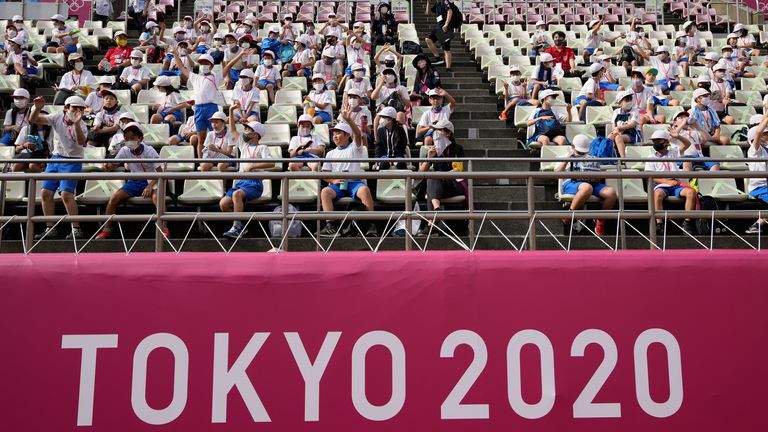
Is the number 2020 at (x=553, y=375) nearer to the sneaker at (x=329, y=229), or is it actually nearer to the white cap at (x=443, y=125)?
the sneaker at (x=329, y=229)

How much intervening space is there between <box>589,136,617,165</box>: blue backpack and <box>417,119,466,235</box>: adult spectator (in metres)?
1.47

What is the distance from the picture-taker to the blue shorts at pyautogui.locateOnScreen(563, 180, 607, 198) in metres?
8.51

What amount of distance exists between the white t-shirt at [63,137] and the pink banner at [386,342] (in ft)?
11.4

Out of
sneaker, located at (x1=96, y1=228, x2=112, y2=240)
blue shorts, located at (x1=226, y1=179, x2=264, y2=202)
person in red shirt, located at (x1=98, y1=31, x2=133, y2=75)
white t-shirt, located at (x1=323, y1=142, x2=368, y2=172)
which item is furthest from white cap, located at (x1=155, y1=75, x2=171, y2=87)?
sneaker, located at (x1=96, y1=228, x2=112, y2=240)

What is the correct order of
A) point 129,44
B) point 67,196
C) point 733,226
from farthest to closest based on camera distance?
point 129,44
point 733,226
point 67,196

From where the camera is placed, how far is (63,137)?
8.95 metres

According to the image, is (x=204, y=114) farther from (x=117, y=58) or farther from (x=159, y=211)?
(x=159, y=211)

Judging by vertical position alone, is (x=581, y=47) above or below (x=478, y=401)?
above

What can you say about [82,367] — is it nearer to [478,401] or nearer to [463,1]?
[478,401]

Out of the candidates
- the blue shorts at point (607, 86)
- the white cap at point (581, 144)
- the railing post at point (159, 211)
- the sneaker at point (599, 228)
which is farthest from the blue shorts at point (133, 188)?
the blue shorts at point (607, 86)

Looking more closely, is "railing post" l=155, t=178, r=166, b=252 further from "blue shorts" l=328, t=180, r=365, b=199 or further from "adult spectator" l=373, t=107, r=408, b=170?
"adult spectator" l=373, t=107, r=408, b=170

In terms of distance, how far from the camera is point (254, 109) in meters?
11.1

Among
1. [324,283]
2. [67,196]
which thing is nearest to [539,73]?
[67,196]

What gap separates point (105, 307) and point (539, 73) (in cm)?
850
